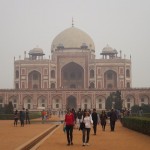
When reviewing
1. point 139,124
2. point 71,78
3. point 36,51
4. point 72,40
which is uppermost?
point 72,40

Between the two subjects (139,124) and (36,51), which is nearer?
(139,124)

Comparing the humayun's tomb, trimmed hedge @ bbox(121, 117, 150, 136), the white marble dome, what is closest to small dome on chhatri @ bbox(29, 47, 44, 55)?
the humayun's tomb

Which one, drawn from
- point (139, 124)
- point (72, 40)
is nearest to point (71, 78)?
point (72, 40)

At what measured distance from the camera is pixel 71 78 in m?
66.0

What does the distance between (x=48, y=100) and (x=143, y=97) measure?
12.2 metres

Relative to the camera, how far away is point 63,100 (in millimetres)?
59125

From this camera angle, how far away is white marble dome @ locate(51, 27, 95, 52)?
65.7 m

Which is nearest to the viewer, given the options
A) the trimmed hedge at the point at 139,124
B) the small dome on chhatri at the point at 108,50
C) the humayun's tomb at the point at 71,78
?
the trimmed hedge at the point at 139,124

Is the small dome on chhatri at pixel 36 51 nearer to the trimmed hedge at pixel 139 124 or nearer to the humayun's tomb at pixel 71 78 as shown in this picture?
the humayun's tomb at pixel 71 78

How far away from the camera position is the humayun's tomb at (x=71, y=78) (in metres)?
58.9

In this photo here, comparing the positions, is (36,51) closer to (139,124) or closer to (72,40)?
(72,40)

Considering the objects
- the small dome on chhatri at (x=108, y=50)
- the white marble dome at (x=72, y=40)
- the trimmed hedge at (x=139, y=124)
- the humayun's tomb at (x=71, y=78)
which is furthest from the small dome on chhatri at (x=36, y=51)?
the trimmed hedge at (x=139, y=124)

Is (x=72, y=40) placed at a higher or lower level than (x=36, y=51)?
higher

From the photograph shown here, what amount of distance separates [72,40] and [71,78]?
5.46m
